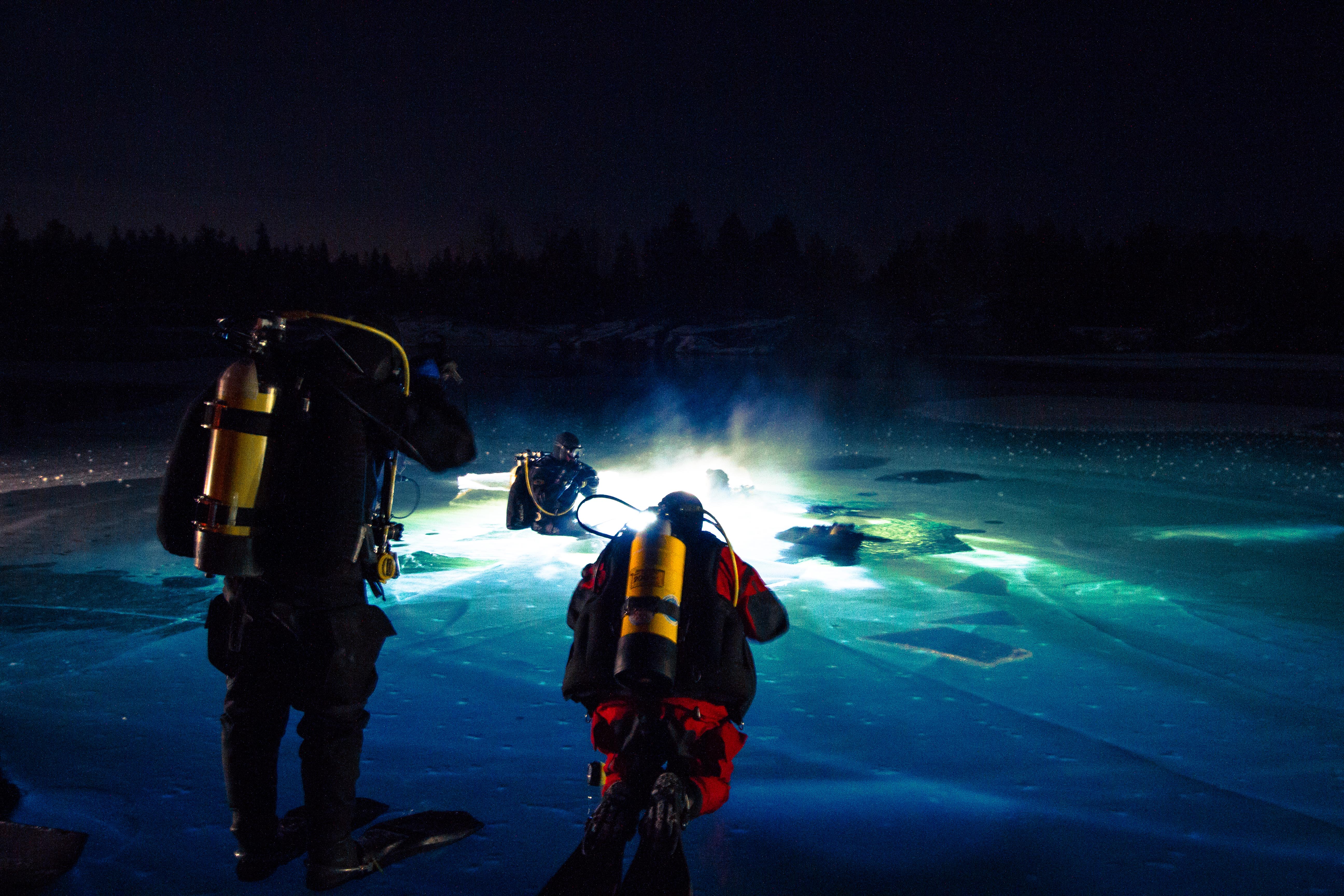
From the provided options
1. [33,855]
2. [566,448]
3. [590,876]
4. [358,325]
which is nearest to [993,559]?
[566,448]

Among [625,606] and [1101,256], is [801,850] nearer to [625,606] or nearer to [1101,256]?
[625,606]

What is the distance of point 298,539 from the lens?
2738 mm

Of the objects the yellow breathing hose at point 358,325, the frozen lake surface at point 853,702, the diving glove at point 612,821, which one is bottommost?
the frozen lake surface at point 853,702

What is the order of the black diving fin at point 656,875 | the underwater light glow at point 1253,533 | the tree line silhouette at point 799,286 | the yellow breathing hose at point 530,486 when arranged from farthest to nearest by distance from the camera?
1. the tree line silhouette at point 799,286
2. the underwater light glow at point 1253,533
3. the yellow breathing hose at point 530,486
4. the black diving fin at point 656,875

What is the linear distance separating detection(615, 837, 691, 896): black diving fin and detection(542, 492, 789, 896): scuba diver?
0.07 meters

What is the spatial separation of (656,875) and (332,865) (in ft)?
3.56

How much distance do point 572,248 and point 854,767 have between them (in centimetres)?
13673

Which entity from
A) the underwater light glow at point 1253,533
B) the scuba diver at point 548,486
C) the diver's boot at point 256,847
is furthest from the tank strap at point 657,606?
the underwater light glow at point 1253,533

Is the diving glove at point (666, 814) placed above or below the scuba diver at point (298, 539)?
below

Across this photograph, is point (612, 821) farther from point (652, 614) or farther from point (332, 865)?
point (332, 865)

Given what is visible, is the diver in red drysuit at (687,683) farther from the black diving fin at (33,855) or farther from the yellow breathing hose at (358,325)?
the black diving fin at (33,855)

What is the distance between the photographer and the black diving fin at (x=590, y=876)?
2574mm

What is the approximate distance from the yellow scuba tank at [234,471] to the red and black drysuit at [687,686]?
1091mm

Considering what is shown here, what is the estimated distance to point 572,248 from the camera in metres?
136
